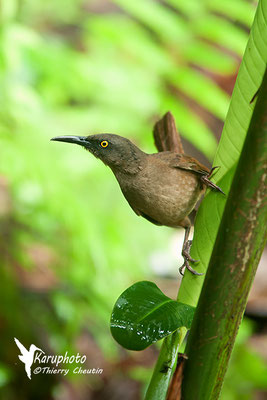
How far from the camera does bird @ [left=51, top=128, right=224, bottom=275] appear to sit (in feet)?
7.02

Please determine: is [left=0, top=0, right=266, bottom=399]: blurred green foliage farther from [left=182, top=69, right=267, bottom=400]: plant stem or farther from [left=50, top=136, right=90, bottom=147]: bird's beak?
[left=182, top=69, right=267, bottom=400]: plant stem

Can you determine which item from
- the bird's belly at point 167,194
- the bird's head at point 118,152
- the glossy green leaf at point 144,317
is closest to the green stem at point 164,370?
the glossy green leaf at point 144,317

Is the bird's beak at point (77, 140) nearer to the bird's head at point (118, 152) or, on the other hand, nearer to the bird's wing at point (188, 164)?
the bird's head at point (118, 152)

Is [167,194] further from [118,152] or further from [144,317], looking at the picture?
[144,317]

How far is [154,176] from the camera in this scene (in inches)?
85.6

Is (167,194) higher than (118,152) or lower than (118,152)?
lower

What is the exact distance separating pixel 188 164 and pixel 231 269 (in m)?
1.03

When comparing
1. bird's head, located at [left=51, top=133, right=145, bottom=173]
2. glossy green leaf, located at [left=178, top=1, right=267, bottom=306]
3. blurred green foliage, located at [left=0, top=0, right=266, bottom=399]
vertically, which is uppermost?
blurred green foliage, located at [left=0, top=0, right=266, bottom=399]

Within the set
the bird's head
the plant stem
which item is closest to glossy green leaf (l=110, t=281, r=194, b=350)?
the plant stem

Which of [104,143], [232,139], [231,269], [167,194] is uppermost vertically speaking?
[104,143]

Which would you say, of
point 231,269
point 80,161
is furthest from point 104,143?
point 80,161

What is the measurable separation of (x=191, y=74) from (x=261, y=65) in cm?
268

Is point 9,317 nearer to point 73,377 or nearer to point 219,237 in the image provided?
point 73,377

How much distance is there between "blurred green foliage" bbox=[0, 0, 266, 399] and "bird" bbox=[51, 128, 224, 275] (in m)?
1.45
